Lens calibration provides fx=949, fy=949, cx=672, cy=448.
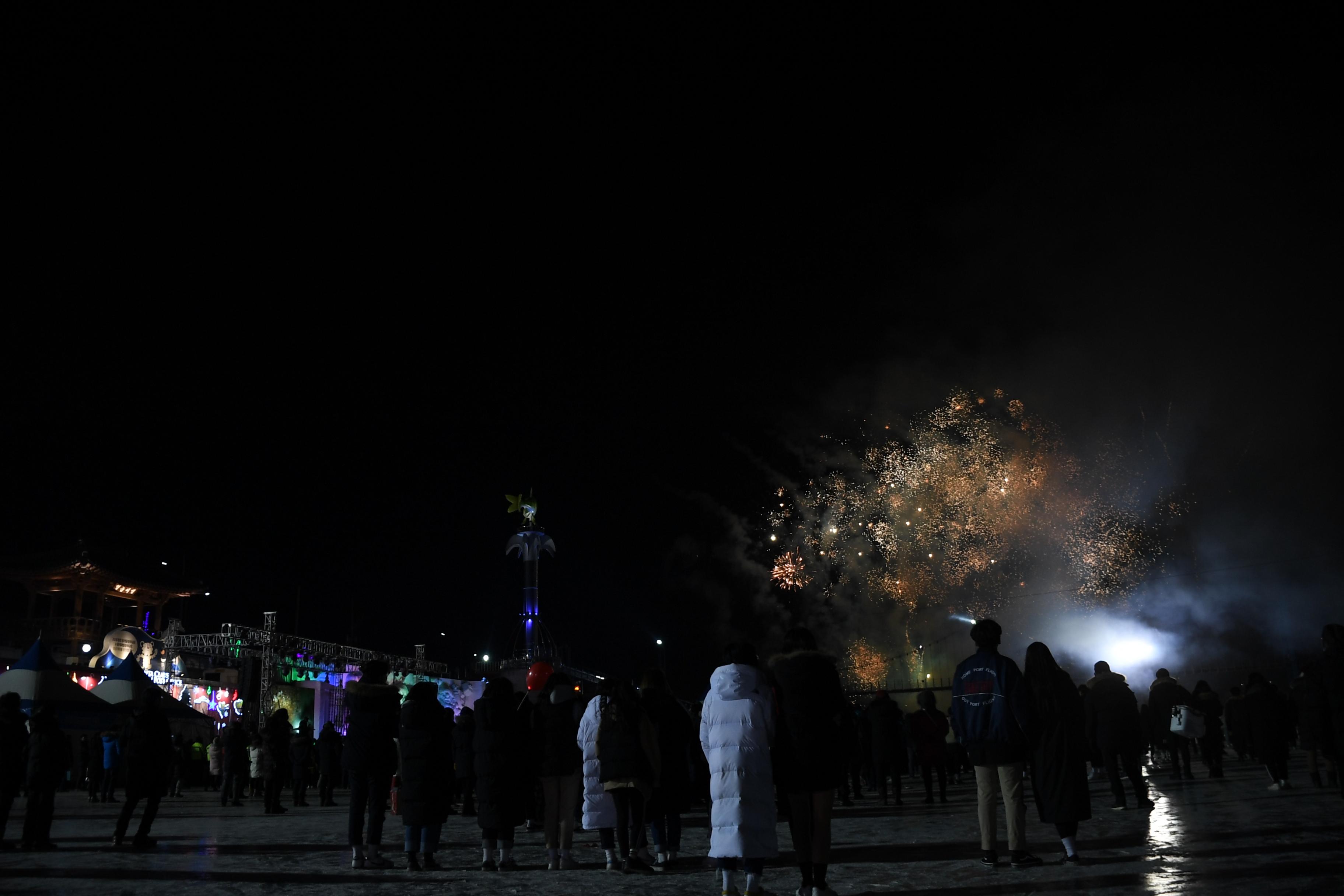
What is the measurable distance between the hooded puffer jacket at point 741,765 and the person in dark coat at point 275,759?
1268cm

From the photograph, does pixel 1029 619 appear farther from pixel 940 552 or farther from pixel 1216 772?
pixel 1216 772

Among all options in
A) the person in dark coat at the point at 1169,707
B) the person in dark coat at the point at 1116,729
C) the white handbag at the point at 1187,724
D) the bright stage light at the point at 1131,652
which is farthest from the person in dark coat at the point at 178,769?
the bright stage light at the point at 1131,652

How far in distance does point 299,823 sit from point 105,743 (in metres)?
7.54

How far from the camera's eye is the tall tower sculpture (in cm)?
6519

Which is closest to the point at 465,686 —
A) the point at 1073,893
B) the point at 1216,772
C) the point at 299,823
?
the point at 299,823

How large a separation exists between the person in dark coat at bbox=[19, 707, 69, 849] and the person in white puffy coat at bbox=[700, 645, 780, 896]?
25.5 feet

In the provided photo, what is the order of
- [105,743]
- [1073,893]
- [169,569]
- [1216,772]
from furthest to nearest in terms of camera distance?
[169,569]
[105,743]
[1216,772]
[1073,893]

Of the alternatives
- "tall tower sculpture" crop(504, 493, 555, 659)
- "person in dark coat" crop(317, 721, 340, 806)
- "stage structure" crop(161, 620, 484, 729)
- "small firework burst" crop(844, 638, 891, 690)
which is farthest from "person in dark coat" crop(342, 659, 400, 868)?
"tall tower sculpture" crop(504, 493, 555, 659)

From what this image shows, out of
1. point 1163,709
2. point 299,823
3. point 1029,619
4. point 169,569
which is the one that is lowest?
point 299,823

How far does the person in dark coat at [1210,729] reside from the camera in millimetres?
14914

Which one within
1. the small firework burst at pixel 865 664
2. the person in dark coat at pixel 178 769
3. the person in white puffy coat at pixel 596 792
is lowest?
the person in dark coat at pixel 178 769

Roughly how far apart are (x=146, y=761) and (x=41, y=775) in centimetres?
125

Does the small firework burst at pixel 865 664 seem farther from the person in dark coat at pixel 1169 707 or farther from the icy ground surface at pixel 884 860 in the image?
the icy ground surface at pixel 884 860

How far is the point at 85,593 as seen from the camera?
4594 centimetres
